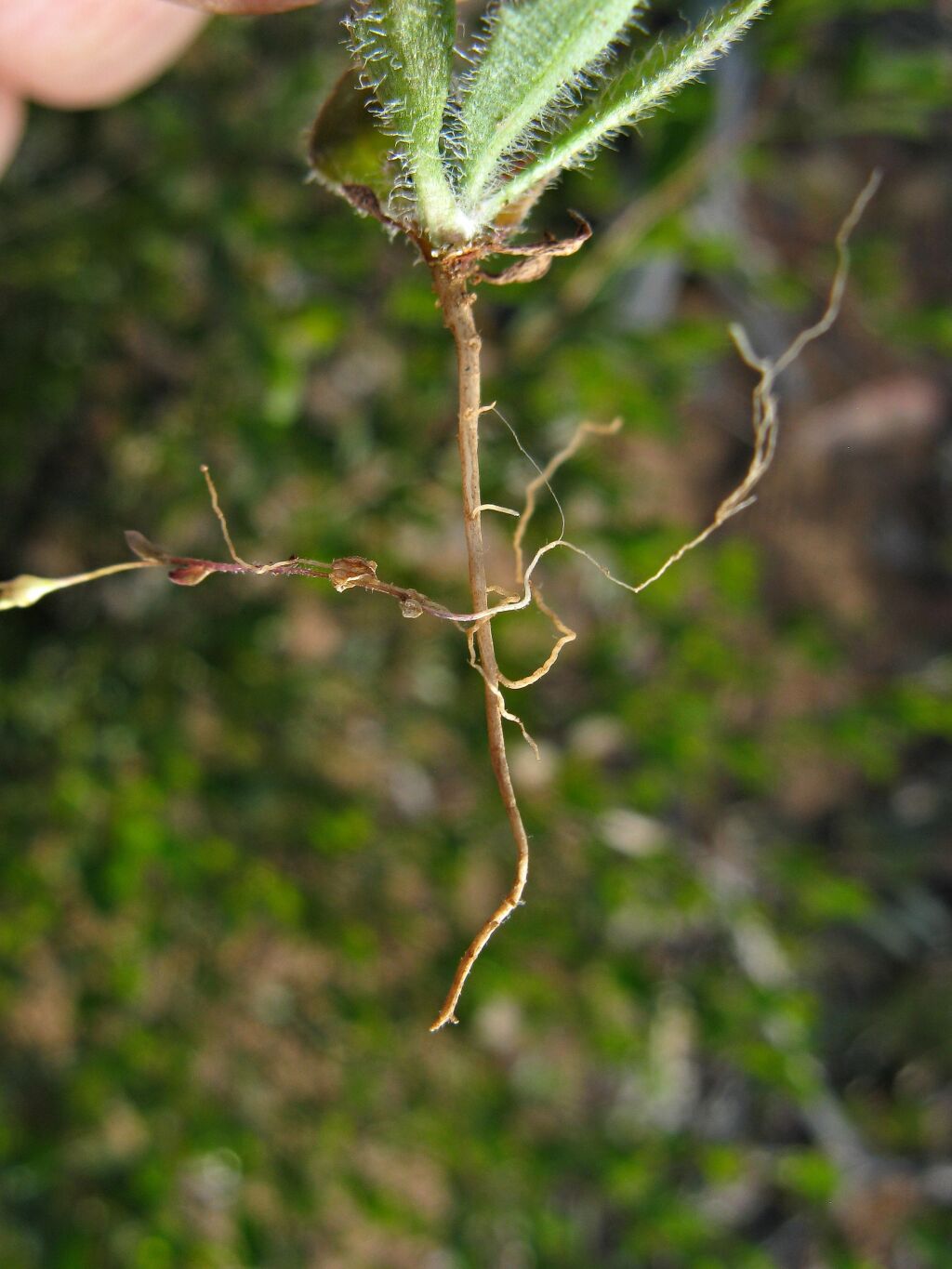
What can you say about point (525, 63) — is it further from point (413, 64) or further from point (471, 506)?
point (471, 506)

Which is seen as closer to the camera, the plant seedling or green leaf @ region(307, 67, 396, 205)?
the plant seedling

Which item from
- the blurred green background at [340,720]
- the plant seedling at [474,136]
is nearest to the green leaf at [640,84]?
the plant seedling at [474,136]

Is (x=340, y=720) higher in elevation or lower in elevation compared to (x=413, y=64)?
lower

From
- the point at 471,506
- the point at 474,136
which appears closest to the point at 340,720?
the point at 471,506

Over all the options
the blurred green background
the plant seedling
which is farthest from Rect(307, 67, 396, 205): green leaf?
the blurred green background

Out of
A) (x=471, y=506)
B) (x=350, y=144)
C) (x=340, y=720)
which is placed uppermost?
(x=350, y=144)

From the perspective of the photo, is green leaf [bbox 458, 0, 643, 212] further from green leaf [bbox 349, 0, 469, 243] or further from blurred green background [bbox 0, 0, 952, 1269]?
blurred green background [bbox 0, 0, 952, 1269]

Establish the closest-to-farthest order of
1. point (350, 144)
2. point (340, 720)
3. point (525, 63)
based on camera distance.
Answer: point (525, 63)
point (350, 144)
point (340, 720)
